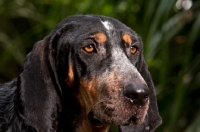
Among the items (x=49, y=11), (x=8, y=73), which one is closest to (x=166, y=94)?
(x=49, y=11)

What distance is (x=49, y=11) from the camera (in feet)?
32.2

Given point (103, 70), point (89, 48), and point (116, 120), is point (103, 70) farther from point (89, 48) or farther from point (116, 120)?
point (116, 120)

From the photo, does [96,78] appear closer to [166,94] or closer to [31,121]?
[31,121]

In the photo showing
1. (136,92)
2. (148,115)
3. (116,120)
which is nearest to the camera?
(136,92)

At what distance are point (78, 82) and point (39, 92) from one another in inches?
11.6

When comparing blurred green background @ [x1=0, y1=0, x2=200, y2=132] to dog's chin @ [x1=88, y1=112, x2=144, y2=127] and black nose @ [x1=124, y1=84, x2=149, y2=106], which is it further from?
black nose @ [x1=124, y1=84, x2=149, y2=106]

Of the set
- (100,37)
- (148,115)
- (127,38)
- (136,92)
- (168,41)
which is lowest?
(168,41)

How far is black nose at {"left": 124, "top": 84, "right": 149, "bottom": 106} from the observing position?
17.2ft

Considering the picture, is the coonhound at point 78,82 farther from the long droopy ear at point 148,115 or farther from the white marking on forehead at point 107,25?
the long droopy ear at point 148,115

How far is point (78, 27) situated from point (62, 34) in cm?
13

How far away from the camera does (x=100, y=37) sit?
18.5 feet

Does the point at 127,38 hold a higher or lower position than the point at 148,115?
higher

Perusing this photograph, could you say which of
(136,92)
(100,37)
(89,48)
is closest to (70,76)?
(89,48)

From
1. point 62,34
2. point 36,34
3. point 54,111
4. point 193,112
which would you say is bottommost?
point 193,112
